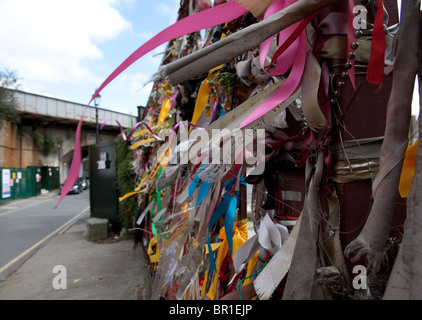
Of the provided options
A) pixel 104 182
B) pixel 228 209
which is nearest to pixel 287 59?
pixel 228 209

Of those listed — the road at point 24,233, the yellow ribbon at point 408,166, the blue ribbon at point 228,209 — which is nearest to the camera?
the yellow ribbon at point 408,166

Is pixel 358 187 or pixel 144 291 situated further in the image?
pixel 144 291

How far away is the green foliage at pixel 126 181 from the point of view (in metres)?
7.05

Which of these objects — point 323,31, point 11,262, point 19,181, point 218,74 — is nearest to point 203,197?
point 218,74

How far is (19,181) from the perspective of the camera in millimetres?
20594

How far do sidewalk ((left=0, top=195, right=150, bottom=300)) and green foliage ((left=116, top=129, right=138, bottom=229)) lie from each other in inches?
25.1

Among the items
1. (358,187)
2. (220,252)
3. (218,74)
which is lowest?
(220,252)

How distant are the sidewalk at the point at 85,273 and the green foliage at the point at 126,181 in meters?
0.64

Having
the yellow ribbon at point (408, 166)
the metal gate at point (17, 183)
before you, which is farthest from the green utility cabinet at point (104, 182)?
the metal gate at point (17, 183)

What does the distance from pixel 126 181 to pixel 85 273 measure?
2753mm

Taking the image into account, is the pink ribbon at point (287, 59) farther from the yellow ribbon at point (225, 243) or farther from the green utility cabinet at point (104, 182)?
the green utility cabinet at point (104, 182)

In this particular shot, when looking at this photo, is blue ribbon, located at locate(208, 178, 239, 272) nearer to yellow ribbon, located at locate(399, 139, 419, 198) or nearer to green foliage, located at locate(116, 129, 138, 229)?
yellow ribbon, located at locate(399, 139, 419, 198)
